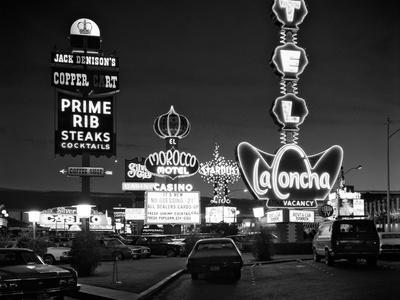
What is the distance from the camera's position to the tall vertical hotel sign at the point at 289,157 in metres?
43.9

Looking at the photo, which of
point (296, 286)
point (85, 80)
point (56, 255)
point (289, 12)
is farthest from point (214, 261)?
point (289, 12)

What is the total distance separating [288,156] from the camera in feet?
146

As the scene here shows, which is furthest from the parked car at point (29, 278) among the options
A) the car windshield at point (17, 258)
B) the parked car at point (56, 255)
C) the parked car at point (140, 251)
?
the parked car at point (140, 251)

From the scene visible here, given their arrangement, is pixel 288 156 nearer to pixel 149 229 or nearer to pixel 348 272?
pixel 348 272

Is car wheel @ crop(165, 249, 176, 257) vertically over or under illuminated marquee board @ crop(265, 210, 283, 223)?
under

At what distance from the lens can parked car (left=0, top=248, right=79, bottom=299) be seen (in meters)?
13.4

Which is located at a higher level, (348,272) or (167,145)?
(167,145)

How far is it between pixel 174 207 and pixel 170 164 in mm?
6197

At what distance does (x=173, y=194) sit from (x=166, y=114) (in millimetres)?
10557

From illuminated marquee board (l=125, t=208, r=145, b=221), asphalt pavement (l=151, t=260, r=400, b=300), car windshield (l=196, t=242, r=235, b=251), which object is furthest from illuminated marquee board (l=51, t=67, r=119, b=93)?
illuminated marquee board (l=125, t=208, r=145, b=221)

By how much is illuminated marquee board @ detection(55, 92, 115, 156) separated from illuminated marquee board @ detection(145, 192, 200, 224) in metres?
7.40

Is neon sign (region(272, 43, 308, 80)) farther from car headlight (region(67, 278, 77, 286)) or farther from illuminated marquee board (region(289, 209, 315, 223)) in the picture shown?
car headlight (region(67, 278, 77, 286))

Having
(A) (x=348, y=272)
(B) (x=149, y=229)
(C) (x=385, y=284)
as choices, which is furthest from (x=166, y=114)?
(C) (x=385, y=284)

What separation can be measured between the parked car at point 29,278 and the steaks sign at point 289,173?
96.3 ft
